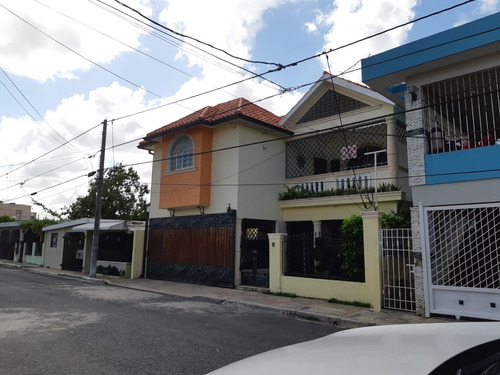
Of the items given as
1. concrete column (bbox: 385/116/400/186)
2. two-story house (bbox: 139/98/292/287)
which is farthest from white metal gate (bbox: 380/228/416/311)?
two-story house (bbox: 139/98/292/287)

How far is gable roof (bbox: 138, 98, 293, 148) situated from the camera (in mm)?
13772

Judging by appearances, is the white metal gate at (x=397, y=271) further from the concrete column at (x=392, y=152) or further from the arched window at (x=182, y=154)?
the arched window at (x=182, y=154)

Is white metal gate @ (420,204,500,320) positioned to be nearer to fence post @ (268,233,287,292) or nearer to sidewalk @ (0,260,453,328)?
sidewalk @ (0,260,453,328)

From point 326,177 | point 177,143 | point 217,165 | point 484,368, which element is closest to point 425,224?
point 326,177

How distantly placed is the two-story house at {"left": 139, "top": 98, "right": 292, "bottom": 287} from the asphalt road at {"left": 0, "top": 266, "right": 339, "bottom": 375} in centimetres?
309

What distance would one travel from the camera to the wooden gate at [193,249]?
511 inches

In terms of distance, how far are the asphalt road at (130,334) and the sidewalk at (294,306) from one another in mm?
329

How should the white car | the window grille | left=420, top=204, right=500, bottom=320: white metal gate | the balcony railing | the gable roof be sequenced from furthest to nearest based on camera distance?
the gable roof
the balcony railing
the window grille
left=420, top=204, right=500, bottom=320: white metal gate
the white car

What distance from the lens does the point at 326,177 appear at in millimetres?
13961

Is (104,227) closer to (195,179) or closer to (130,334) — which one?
(195,179)

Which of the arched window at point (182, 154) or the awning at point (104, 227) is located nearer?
the arched window at point (182, 154)

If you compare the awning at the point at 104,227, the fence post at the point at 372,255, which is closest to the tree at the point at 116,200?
the awning at the point at 104,227

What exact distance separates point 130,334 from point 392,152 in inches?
385

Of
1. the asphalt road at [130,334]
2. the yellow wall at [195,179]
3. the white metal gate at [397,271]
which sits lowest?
the asphalt road at [130,334]
